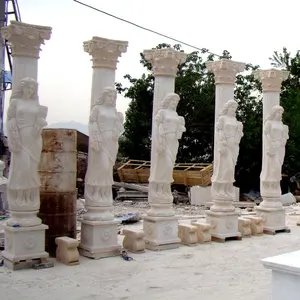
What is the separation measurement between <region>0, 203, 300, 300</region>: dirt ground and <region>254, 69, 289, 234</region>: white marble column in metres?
2.31

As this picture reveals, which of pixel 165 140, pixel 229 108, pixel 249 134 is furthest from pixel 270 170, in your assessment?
pixel 249 134

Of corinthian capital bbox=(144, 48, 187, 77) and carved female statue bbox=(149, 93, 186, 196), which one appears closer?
carved female statue bbox=(149, 93, 186, 196)

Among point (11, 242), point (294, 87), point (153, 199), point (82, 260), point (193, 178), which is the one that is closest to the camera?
point (11, 242)

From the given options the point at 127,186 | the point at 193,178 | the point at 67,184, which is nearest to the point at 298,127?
the point at 193,178

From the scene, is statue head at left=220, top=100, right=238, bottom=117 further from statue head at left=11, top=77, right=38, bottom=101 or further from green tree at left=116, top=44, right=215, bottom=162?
green tree at left=116, top=44, right=215, bottom=162

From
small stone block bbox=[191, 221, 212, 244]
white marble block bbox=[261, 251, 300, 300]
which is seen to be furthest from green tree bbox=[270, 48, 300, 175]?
white marble block bbox=[261, 251, 300, 300]

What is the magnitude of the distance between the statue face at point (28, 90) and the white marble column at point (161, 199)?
2626mm

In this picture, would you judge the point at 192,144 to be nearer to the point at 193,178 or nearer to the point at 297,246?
the point at 193,178

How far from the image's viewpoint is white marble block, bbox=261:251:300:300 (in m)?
3.19

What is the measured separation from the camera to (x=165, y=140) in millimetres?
8633

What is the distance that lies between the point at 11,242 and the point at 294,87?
24770mm

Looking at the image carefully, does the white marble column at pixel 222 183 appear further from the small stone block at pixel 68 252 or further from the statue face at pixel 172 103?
the small stone block at pixel 68 252

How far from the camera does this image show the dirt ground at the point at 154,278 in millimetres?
5863

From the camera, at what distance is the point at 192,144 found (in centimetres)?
2278
